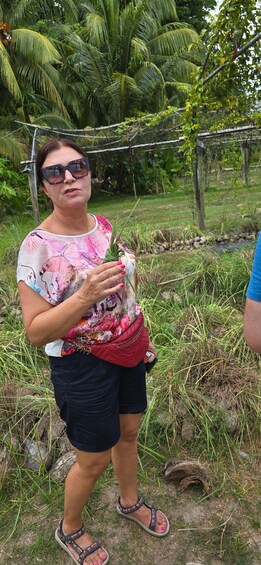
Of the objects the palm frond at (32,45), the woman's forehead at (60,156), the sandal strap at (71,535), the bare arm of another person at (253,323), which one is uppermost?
the palm frond at (32,45)

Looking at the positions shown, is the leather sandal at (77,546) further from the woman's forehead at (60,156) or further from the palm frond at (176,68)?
the palm frond at (176,68)

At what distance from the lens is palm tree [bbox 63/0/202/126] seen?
17.0 m

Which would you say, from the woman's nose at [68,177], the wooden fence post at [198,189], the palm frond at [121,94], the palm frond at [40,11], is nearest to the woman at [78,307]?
the woman's nose at [68,177]

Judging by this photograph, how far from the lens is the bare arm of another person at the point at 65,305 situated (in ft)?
4.52

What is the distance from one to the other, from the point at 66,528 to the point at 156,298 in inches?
92.6

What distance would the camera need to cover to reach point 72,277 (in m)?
1.48

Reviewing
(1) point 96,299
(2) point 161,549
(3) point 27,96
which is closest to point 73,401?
(1) point 96,299

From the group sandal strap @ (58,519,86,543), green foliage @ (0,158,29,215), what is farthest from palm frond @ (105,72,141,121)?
sandal strap @ (58,519,86,543)

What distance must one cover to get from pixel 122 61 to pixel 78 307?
19.1 m

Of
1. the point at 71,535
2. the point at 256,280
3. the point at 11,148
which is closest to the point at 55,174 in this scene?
the point at 256,280

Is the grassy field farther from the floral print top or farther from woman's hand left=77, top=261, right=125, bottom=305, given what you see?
woman's hand left=77, top=261, right=125, bottom=305

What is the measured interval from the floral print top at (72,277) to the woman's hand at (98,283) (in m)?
0.11

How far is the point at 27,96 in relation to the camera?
54.0 feet

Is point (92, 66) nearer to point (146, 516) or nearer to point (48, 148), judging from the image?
point (48, 148)
